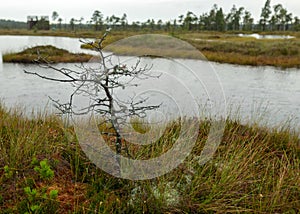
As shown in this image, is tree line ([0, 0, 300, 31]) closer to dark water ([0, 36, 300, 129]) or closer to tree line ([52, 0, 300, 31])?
tree line ([52, 0, 300, 31])

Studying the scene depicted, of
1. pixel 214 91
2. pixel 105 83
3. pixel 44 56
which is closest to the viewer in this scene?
pixel 105 83

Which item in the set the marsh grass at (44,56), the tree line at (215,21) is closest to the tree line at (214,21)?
the tree line at (215,21)

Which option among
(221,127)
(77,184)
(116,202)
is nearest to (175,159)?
(116,202)

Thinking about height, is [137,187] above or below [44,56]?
below

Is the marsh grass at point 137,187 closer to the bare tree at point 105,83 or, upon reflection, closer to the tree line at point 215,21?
the bare tree at point 105,83

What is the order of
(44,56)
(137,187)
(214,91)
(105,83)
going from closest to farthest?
(137,187)
(105,83)
(214,91)
(44,56)

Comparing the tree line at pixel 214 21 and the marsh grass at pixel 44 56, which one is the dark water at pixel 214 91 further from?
the tree line at pixel 214 21

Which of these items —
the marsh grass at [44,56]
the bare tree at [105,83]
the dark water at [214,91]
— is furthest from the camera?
the marsh grass at [44,56]

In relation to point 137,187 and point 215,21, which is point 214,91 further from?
point 215,21

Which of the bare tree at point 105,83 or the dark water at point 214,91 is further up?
the bare tree at point 105,83

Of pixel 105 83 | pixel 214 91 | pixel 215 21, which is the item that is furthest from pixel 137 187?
pixel 215 21

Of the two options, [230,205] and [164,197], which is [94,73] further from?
[230,205]

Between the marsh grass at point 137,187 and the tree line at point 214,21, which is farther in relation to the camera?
the tree line at point 214,21

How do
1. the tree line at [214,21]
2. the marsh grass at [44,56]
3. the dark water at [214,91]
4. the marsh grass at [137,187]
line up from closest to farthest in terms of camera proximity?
the marsh grass at [137,187], the dark water at [214,91], the marsh grass at [44,56], the tree line at [214,21]
